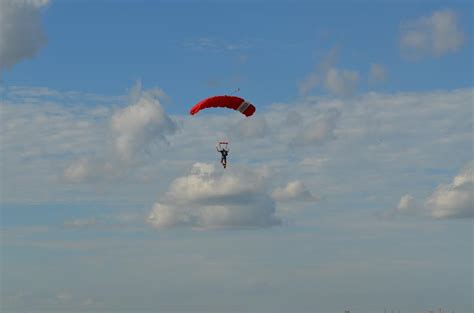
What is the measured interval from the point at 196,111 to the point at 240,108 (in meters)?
10.4

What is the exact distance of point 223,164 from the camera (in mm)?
169875

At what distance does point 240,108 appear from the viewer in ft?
598

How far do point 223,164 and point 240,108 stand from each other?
1640 centimetres

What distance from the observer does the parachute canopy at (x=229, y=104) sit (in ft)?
582

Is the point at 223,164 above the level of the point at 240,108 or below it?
below

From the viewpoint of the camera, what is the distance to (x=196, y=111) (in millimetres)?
175625

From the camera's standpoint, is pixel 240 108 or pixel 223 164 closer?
pixel 223 164

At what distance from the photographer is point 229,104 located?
18138cm

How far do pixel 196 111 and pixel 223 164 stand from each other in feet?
40.2

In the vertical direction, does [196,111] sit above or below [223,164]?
above

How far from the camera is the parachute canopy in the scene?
582 feet
